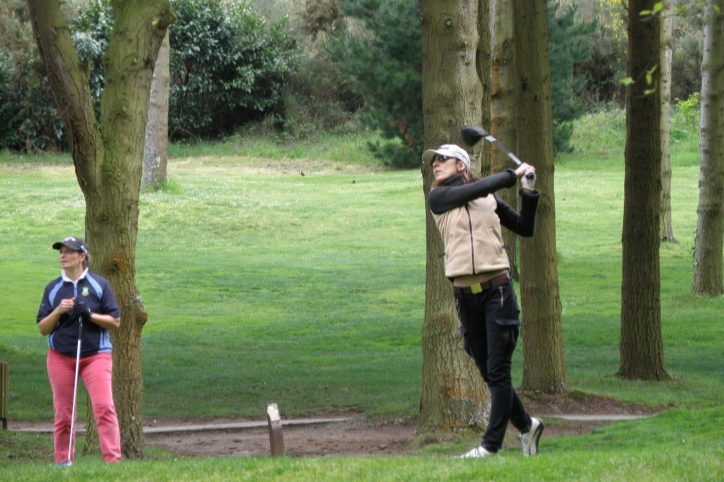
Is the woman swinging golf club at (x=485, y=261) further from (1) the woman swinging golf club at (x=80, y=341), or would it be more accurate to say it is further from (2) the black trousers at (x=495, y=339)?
(1) the woman swinging golf club at (x=80, y=341)

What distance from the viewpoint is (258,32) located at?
51875 mm

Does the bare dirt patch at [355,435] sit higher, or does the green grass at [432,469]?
the green grass at [432,469]

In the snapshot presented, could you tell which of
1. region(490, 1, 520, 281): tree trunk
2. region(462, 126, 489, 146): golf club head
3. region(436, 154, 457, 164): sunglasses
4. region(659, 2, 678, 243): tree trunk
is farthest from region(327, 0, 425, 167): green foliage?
region(436, 154, 457, 164): sunglasses

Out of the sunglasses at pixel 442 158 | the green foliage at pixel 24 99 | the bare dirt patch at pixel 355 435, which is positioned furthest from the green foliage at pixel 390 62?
the sunglasses at pixel 442 158

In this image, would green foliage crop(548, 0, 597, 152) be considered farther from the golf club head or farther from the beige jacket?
the beige jacket

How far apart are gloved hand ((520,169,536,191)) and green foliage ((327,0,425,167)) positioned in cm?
3136

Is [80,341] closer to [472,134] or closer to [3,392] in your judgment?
[472,134]

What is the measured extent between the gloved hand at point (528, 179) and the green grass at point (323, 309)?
1766mm

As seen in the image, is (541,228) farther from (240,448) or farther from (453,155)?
(453,155)

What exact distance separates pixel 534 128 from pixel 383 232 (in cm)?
2010

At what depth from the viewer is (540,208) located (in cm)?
1284

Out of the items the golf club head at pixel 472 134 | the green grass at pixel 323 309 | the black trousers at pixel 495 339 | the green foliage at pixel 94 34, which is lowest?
the green grass at pixel 323 309

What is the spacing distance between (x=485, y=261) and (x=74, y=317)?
3.19 meters

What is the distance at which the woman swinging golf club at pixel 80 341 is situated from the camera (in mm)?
7922
